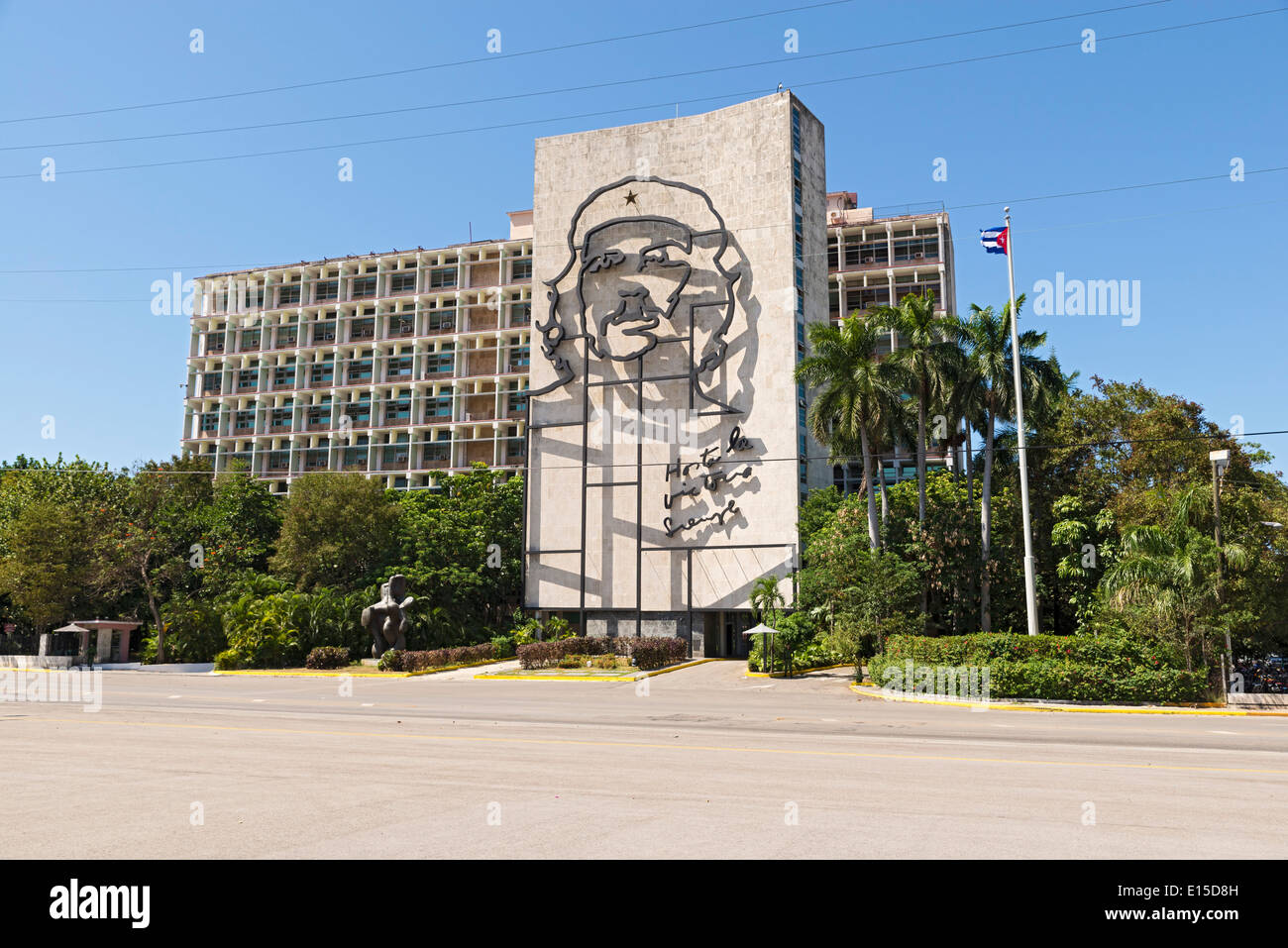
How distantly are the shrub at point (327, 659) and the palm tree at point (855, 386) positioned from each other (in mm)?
26796

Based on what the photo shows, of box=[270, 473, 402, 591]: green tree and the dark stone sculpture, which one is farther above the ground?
box=[270, 473, 402, 591]: green tree

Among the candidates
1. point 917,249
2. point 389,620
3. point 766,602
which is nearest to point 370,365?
point 389,620

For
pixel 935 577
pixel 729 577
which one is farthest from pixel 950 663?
pixel 729 577

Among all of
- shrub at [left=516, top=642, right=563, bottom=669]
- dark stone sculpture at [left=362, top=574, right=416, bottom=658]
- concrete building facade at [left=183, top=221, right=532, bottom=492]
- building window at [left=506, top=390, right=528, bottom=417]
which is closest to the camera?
shrub at [left=516, top=642, right=563, bottom=669]

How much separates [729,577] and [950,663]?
25.7 metres

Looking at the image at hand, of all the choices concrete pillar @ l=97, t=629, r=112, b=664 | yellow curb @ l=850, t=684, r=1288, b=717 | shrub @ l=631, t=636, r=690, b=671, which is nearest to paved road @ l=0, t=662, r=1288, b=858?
yellow curb @ l=850, t=684, r=1288, b=717

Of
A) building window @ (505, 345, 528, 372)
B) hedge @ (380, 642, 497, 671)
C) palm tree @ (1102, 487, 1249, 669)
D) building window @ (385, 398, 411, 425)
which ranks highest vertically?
building window @ (505, 345, 528, 372)

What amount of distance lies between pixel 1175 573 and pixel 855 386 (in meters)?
17.6

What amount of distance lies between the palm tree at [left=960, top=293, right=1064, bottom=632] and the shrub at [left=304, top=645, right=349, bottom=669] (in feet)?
104

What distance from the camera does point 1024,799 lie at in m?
11.0

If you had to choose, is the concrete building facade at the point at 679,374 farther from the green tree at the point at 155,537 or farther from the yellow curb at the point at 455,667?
the green tree at the point at 155,537

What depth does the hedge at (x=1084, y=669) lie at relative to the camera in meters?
27.1

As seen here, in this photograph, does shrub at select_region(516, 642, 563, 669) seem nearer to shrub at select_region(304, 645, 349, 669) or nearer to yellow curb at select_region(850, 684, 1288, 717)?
shrub at select_region(304, 645, 349, 669)

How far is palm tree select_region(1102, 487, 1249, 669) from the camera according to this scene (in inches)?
1120
